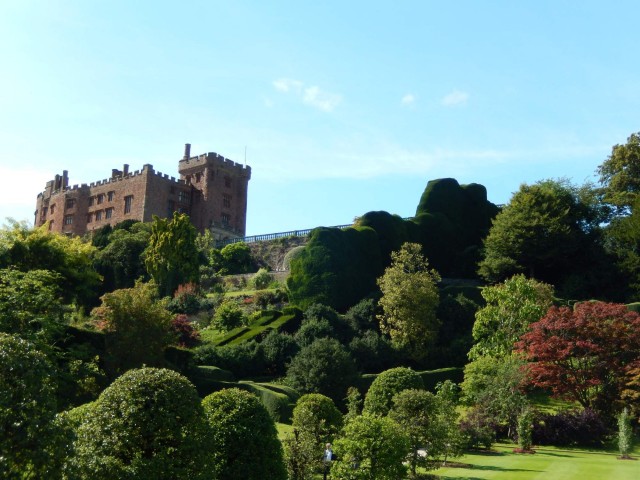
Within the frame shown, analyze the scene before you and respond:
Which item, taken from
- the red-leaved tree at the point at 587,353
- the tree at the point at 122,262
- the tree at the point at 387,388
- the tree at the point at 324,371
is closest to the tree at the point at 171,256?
the tree at the point at 122,262

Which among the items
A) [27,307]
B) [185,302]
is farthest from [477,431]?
[185,302]

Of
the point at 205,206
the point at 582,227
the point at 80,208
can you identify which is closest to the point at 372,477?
the point at 582,227

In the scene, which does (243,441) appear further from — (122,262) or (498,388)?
(122,262)

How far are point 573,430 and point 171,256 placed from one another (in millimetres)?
29760

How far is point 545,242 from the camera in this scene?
37.0 meters

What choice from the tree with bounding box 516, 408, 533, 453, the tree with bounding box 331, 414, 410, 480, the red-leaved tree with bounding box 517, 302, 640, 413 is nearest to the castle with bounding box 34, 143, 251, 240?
the red-leaved tree with bounding box 517, 302, 640, 413

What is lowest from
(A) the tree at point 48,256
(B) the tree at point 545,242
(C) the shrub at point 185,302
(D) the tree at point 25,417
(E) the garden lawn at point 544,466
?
(E) the garden lawn at point 544,466

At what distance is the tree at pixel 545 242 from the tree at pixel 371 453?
84.5 feet

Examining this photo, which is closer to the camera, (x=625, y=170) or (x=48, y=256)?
(x=48, y=256)

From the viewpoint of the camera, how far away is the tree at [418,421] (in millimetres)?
14695

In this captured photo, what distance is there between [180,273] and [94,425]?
37198 millimetres

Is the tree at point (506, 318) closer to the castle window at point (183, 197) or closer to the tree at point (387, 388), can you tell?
the tree at point (387, 388)

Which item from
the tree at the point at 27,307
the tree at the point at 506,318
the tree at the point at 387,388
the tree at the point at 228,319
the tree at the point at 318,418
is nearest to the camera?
the tree at the point at 318,418

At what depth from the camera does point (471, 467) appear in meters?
16.0
